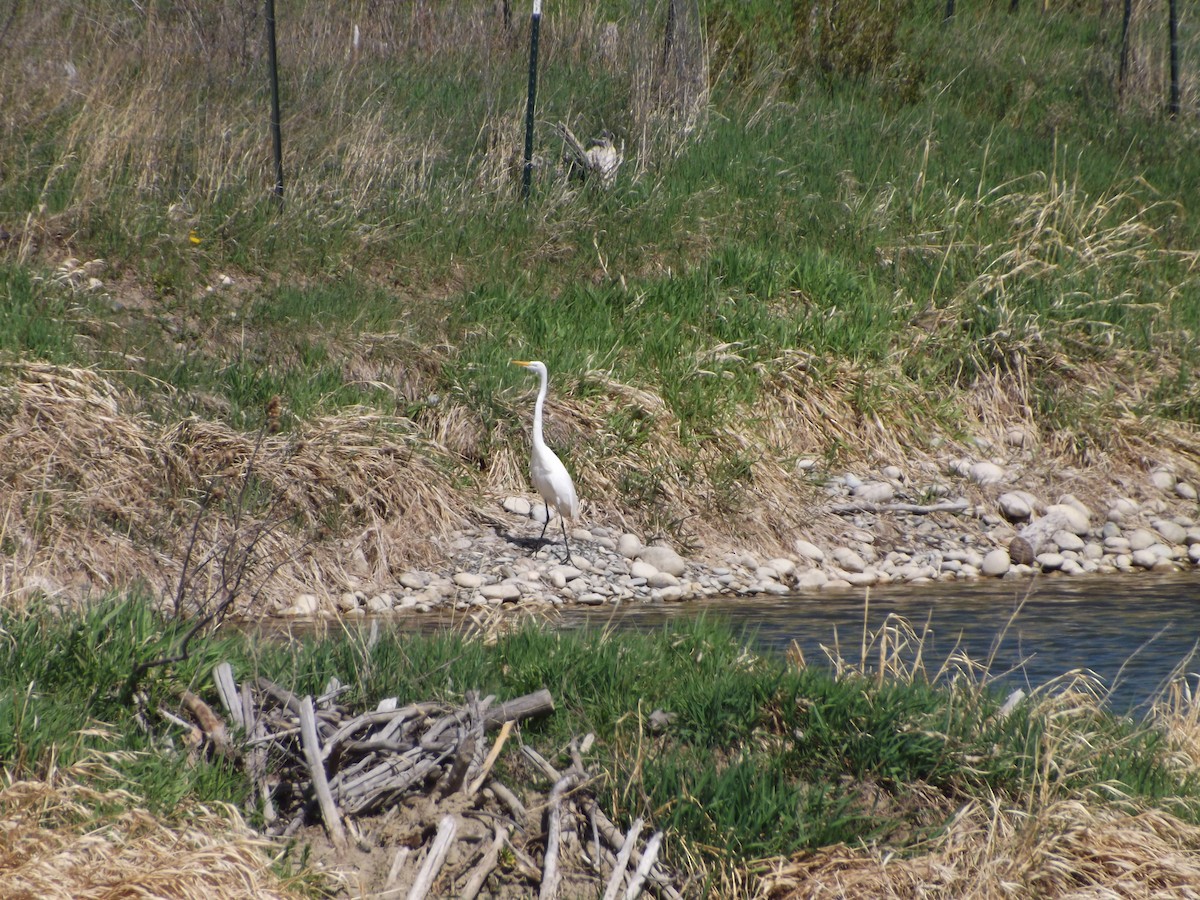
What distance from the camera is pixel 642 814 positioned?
365 cm

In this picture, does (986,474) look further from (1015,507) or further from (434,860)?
(434,860)

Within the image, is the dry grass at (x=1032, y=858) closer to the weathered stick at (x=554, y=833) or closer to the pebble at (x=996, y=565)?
the weathered stick at (x=554, y=833)

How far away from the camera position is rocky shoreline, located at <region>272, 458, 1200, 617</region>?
24.2 feet

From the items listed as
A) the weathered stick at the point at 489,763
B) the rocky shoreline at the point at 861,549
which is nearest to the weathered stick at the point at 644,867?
the weathered stick at the point at 489,763

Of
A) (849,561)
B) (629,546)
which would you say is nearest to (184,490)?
(629,546)

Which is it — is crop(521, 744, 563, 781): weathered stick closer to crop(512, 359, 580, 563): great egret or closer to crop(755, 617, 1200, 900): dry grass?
crop(755, 617, 1200, 900): dry grass

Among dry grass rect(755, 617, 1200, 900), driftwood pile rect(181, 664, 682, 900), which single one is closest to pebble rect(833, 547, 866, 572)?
dry grass rect(755, 617, 1200, 900)

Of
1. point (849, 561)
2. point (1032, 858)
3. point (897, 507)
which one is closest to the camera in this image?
point (1032, 858)

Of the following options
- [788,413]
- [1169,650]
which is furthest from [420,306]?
[1169,650]

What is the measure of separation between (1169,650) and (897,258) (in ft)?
16.5

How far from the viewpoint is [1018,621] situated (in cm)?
707

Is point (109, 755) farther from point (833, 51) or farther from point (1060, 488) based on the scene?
point (833, 51)

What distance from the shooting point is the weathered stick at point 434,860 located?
3240 mm

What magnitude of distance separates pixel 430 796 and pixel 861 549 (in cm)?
527
